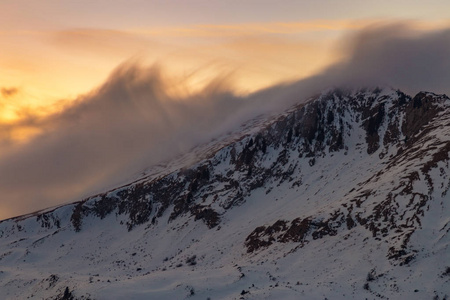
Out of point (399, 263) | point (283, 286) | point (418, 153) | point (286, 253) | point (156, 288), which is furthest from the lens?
point (418, 153)

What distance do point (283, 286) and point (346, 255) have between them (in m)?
24.2

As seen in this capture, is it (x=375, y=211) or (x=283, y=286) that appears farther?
(x=375, y=211)

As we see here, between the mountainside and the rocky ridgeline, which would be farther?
the rocky ridgeline

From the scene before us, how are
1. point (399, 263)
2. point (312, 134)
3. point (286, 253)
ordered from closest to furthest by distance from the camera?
point (399, 263) < point (286, 253) < point (312, 134)

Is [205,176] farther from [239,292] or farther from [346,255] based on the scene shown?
[239,292]

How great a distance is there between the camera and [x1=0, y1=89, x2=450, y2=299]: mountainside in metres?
77.1

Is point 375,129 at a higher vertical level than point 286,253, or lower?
higher

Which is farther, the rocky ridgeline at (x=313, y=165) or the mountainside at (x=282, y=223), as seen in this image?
the rocky ridgeline at (x=313, y=165)

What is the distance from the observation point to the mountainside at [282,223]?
3034 inches

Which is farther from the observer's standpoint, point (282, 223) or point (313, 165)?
point (313, 165)

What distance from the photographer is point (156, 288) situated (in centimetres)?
7469

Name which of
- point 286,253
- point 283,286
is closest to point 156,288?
point 283,286

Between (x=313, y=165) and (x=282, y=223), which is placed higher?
(x=313, y=165)

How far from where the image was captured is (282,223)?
11494cm
